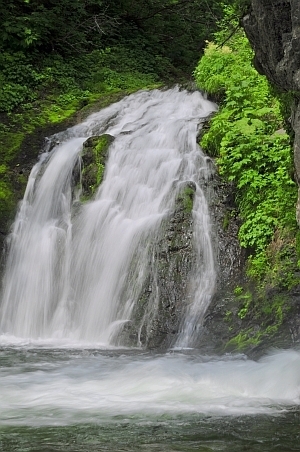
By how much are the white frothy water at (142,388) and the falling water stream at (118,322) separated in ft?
0.06

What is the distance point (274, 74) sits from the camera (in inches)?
259

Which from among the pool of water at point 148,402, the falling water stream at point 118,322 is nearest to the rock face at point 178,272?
the falling water stream at point 118,322

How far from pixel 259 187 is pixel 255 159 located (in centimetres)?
63

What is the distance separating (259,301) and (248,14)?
3678mm

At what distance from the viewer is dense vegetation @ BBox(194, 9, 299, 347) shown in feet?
26.2

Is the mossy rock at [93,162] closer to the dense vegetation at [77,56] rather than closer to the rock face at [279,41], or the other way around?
the dense vegetation at [77,56]

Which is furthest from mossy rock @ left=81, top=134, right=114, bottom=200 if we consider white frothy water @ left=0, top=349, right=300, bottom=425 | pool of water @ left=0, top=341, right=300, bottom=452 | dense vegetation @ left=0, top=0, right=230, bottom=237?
white frothy water @ left=0, top=349, right=300, bottom=425

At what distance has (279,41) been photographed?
634cm

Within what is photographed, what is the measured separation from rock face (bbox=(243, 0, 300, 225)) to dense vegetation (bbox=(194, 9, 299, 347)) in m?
0.42

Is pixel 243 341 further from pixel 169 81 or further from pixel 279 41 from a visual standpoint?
pixel 169 81

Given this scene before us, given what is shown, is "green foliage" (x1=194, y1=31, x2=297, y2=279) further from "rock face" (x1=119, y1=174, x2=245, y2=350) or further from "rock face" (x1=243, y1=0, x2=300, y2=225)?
"rock face" (x1=243, y1=0, x2=300, y2=225)

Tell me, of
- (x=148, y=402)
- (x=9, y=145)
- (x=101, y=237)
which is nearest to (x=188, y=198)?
(x=101, y=237)

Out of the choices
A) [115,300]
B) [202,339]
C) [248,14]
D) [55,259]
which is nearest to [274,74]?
[248,14]

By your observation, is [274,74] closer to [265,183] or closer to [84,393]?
[265,183]
